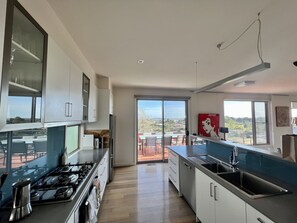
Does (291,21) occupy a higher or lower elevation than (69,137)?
higher

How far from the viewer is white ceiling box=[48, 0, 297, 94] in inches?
61.5

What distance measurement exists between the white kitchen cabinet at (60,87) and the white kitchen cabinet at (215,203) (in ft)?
6.01

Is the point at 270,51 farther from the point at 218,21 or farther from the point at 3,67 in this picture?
the point at 3,67

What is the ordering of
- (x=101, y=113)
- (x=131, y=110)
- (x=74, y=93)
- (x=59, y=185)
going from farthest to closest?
(x=131, y=110) < (x=101, y=113) < (x=74, y=93) < (x=59, y=185)

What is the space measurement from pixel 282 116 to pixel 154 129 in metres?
5.69

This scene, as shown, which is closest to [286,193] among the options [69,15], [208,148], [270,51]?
[208,148]

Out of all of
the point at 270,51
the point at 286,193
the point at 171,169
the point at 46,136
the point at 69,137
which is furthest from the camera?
the point at 171,169

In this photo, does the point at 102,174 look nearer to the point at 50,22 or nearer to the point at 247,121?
the point at 50,22

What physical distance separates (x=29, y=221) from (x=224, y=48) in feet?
9.90

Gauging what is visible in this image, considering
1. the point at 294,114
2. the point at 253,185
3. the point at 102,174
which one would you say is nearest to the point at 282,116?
the point at 294,114

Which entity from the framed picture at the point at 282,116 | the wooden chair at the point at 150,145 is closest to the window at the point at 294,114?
the framed picture at the point at 282,116

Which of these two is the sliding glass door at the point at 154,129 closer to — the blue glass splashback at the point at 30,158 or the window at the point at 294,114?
the blue glass splashback at the point at 30,158

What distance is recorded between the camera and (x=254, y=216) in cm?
122

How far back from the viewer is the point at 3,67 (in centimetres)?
83
